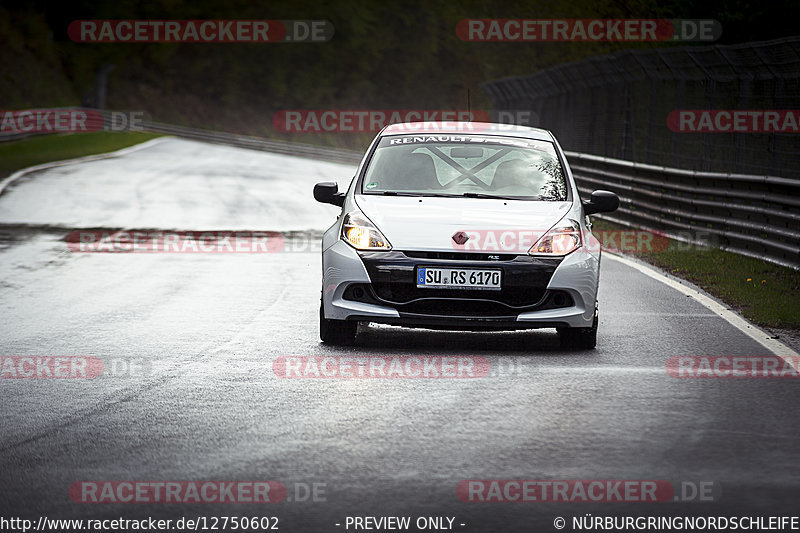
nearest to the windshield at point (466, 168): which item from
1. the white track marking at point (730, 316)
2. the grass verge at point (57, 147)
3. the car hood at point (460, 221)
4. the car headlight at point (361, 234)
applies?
the car hood at point (460, 221)

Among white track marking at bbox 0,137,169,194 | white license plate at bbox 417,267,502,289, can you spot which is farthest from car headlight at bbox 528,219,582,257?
white track marking at bbox 0,137,169,194

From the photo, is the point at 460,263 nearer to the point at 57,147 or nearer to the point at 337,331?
the point at 337,331

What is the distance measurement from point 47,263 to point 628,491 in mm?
11158

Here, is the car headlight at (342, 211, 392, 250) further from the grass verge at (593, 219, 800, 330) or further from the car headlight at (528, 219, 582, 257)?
the grass verge at (593, 219, 800, 330)

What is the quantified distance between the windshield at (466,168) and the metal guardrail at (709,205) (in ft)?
14.3

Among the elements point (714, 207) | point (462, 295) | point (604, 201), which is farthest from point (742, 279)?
point (462, 295)

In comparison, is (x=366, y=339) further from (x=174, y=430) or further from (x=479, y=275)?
(x=174, y=430)

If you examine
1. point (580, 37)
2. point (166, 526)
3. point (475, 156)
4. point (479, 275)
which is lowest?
point (166, 526)

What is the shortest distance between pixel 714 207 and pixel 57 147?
33.0 metres

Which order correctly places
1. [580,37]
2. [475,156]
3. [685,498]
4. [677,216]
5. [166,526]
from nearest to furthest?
1. [166,526]
2. [685,498]
3. [475,156]
4. [677,216]
5. [580,37]

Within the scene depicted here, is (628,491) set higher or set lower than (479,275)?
lower

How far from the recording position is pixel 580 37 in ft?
188

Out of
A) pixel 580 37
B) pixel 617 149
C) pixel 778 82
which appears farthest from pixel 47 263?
pixel 580 37

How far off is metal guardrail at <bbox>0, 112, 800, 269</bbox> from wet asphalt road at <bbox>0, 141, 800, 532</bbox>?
2.18m
